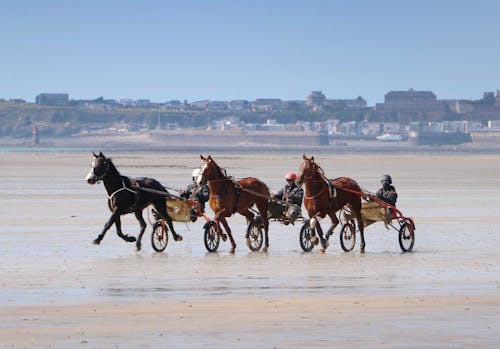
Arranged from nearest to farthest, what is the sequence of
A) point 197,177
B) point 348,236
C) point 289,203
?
point 197,177 < point 348,236 < point 289,203

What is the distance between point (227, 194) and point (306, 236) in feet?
4.88

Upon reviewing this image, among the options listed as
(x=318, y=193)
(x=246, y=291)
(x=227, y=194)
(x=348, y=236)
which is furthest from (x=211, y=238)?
(x=246, y=291)

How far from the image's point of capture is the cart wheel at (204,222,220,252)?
2319cm

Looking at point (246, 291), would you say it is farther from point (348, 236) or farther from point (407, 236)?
point (407, 236)

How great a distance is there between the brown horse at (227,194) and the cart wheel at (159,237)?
0.91 meters

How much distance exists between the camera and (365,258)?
22156 millimetres

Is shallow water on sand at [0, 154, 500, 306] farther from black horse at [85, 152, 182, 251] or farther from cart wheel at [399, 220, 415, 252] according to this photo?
black horse at [85, 152, 182, 251]

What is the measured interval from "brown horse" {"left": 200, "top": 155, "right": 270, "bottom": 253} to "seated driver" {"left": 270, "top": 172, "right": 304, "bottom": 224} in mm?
572

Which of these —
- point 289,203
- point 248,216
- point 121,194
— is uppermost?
point 121,194

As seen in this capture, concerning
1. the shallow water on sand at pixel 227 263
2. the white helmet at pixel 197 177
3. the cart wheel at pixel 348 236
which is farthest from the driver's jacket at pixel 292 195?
the white helmet at pixel 197 177

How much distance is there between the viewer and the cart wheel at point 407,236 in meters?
23.5

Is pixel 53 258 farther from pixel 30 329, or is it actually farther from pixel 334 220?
pixel 30 329

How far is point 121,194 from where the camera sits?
23.5m

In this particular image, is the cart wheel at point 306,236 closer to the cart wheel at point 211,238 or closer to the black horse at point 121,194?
the cart wheel at point 211,238
